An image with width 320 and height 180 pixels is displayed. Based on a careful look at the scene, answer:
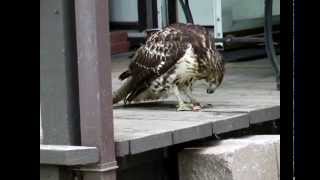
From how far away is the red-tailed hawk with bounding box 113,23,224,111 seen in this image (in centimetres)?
402

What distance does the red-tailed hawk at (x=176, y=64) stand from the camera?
13.2 ft

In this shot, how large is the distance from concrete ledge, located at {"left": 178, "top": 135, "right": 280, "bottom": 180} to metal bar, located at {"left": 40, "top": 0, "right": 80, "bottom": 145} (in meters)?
0.64

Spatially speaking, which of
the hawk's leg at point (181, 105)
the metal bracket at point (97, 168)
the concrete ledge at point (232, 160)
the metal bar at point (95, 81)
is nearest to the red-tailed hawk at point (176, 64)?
the hawk's leg at point (181, 105)

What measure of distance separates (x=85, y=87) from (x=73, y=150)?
0.84 ft

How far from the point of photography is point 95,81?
10.6 ft

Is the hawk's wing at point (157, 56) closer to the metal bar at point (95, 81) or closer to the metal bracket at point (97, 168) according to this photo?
the metal bar at point (95, 81)

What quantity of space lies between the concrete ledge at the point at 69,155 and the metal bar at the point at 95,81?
0.04 m

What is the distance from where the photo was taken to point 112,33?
23.6 ft

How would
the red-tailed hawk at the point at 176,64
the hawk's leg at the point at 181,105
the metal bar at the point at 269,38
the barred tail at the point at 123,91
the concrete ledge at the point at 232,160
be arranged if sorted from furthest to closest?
1. the metal bar at the point at 269,38
2. the barred tail at the point at 123,91
3. the hawk's leg at the point at 181,105
4. the red-tailed hawk at the point at 176,64
5. the concrete ledge at the point at 232,160

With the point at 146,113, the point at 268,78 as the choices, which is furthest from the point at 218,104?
the point at 268,78

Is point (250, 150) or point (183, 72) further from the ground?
point (183, 72)

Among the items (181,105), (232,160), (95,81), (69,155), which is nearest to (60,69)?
(95,81)
